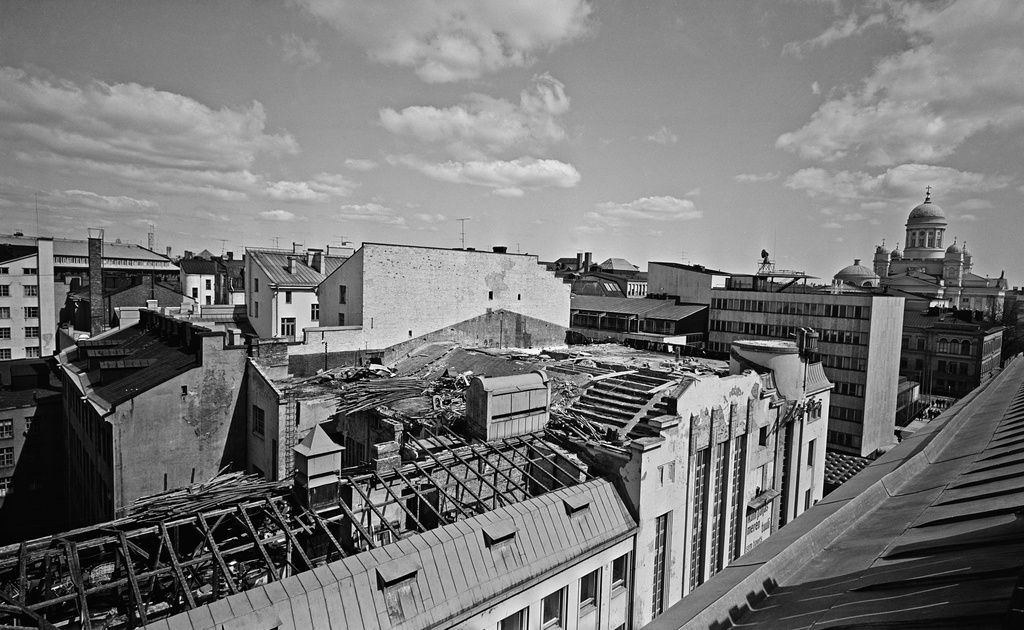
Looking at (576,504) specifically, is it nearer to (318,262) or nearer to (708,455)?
(708,455)

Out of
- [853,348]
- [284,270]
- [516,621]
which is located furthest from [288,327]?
[853,348]

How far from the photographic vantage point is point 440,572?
1107 centimetres

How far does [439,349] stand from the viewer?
38344 mm

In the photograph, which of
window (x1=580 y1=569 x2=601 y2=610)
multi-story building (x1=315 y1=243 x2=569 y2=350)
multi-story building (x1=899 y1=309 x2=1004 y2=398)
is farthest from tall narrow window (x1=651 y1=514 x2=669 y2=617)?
multi-story building (x1=899 y1=309 x2=1004 y2=398)

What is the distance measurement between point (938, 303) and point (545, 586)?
114093 mm

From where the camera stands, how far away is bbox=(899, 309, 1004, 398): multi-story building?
6525 cm

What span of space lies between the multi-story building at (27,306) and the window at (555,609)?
73.2m

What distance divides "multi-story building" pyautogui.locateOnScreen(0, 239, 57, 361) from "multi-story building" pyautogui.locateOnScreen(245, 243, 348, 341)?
35.3 m

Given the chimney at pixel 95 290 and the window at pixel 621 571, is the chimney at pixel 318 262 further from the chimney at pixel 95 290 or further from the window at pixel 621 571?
the window at pixel 621 571

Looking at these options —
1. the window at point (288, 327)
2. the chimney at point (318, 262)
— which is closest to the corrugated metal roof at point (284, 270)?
the chimney at point (318, 262)

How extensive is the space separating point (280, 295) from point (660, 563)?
36129mm

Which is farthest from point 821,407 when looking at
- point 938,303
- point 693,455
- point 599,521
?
point 938,303

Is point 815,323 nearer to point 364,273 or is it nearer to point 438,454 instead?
point 364,273

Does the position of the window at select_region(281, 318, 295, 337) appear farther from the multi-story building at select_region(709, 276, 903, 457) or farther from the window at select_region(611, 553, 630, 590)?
the multi-story building at select_region(709, 276, 903, 457)
